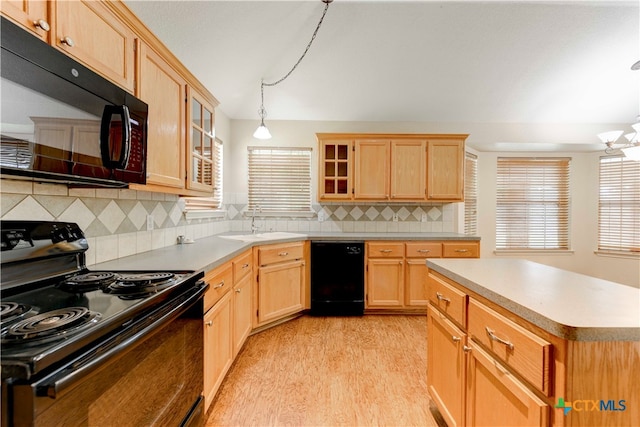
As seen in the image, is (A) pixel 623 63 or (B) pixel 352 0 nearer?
(B) pixel 352 0

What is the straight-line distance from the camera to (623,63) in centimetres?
300

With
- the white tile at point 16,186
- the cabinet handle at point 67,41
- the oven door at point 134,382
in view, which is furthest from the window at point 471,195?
the white tile at point 16,186

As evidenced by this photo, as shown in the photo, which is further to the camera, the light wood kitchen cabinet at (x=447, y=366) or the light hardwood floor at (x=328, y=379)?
the light hardwood floor at (x=328, y=379)

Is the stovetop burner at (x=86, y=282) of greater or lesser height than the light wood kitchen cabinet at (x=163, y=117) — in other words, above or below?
below

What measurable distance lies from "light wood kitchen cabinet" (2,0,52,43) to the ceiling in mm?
1275

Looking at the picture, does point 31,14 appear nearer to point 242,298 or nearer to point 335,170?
point 242,298

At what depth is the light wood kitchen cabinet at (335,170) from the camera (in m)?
3.49

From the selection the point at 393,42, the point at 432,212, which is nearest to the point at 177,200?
the point at 393,42

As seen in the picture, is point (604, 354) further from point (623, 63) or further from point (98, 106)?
point (623, 63)

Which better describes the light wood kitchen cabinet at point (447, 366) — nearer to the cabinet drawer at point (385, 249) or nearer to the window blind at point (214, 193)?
the cabinet drawer at point (385, 249)

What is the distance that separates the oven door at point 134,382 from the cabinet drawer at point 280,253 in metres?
1.29

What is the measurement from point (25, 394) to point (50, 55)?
988 mm

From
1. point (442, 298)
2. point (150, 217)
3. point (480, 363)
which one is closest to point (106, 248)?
point (150, 217)

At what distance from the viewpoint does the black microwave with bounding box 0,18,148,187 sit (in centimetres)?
84
